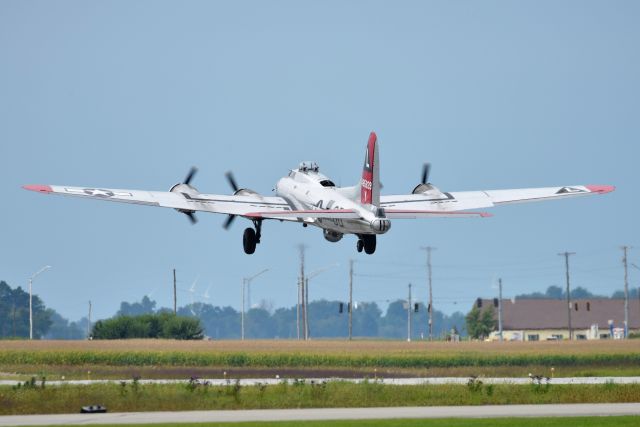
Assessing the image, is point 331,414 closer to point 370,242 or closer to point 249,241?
point 370,242

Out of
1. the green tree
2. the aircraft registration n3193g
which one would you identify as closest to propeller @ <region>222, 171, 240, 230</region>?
the aircraft registration n3193g

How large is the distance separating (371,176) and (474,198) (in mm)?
13216

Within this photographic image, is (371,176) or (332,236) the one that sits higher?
(371,176)

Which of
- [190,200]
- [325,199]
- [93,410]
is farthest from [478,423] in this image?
[190,200]

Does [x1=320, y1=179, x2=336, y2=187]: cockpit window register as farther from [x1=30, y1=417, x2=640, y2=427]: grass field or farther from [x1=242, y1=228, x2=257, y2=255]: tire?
[x1=30, y1=417, x2=640, y2=427]: grass field

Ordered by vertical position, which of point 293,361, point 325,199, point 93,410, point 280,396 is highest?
point 325,199

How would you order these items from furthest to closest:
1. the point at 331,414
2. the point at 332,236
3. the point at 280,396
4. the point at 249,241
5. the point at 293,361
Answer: the point at 293,361 → the point at 249,241 → the point at 332,236 → the point at 280,396 → the point at 331,414

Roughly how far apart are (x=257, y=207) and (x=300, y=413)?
22925mm

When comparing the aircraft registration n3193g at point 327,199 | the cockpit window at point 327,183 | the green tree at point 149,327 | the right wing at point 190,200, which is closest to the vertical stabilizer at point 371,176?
the aircraft registration n3193g at point 327,199

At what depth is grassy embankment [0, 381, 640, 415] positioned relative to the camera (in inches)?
2643

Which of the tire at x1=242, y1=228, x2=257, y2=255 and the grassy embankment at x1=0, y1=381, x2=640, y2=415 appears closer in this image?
the grassy embankment at x1=0, y1=381, x2=640, y2=415

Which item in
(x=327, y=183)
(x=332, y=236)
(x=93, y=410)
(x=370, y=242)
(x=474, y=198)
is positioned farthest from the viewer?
(x=474, y=198)

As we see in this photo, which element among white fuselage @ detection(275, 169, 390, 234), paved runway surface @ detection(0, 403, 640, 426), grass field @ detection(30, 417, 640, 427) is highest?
white fuselage @ detection(275, 169, 390, 234)

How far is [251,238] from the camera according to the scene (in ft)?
267
